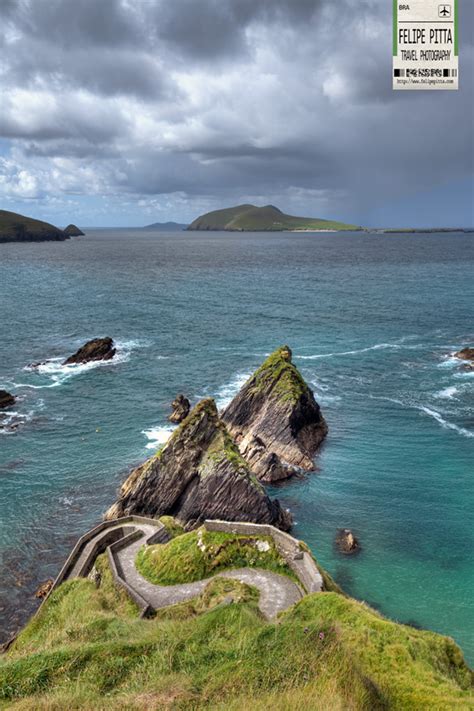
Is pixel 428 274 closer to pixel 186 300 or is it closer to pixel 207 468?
pixel 186 300

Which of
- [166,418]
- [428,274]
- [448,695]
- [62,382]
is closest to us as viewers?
[448,695]

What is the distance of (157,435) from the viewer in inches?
2330

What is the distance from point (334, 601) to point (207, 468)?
1905 centimetres

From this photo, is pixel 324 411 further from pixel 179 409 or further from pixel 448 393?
pixel 179 409

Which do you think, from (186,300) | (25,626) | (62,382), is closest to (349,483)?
(25,626)

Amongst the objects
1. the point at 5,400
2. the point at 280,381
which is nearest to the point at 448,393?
the point at 280,381

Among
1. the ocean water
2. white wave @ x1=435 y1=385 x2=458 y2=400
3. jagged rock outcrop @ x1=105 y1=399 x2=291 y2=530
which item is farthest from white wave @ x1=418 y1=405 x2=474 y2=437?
jagged rock outcrop @ x1=105 y1=399 x2=291 y2=530

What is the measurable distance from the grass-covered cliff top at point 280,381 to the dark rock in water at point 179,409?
8.89 meters

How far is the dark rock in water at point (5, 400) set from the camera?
221 ft

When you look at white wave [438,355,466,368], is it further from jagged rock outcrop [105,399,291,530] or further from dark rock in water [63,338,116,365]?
dark rock in water [63,338,116,365]

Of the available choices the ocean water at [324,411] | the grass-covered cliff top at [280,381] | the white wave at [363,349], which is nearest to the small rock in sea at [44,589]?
the ocean water at [324,411]

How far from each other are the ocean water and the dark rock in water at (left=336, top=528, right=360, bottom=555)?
594 mm

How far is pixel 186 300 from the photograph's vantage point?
448ft

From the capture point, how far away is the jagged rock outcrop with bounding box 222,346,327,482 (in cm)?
5238
